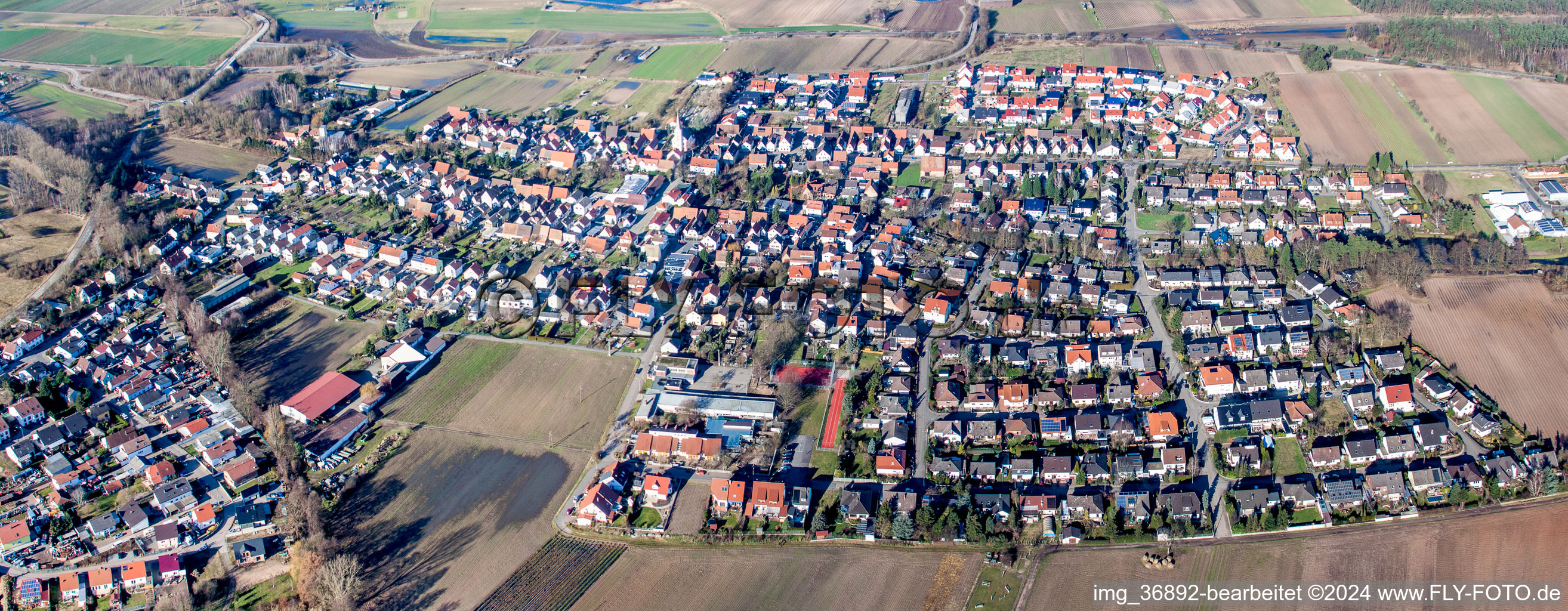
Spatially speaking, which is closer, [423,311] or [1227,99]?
[423,311]

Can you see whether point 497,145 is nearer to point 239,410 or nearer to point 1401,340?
point 239,410

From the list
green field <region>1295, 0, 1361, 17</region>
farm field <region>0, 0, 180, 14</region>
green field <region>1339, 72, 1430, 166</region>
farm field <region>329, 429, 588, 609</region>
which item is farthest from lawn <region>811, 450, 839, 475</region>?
farm field <region>0, 0, 180, 14</region>

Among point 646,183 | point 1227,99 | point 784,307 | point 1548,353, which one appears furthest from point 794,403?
point 1227,99

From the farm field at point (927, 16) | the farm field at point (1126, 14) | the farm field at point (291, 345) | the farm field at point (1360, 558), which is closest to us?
the farm field at point (1360, 558)

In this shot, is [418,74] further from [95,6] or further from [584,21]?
[95,6]

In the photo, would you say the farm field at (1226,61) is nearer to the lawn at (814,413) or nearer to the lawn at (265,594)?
the lawn at (814,413)

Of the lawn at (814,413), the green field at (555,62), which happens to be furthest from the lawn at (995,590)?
the green field at (555,62)

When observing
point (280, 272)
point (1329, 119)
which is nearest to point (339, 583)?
point (280, 272)
